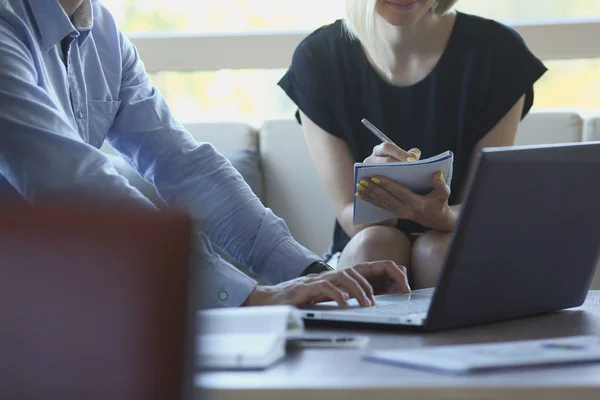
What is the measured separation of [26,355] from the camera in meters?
0.44

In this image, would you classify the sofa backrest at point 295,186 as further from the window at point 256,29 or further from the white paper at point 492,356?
the white paper at point 492,356

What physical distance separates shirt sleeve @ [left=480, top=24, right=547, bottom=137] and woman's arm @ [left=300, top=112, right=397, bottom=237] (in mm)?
379

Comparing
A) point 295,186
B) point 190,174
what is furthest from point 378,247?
point 295,186

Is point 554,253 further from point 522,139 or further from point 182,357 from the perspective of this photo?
point 522,139

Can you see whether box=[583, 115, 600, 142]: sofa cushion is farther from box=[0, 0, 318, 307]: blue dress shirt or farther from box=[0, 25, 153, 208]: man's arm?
box=[0, 25, 153, 208]: man's arm

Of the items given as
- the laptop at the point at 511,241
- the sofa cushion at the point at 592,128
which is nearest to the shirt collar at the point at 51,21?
the laptop at the point at 511,241

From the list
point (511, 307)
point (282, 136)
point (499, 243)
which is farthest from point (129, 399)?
point (282, 136)

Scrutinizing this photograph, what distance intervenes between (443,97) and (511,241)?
4.36 feet

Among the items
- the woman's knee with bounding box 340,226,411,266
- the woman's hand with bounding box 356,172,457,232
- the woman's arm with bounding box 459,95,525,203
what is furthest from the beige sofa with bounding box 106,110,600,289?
the woman's hand with bounding box 356,172,457,232

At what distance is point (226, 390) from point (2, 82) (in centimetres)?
69

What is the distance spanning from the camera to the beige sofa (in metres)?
2.65

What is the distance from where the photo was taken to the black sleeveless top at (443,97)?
7.37 feet

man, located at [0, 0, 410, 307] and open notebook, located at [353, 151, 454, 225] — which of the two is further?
open notebook, located at [353, 151, 454, 225]

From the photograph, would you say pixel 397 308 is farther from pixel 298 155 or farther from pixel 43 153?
pixel 298 155
